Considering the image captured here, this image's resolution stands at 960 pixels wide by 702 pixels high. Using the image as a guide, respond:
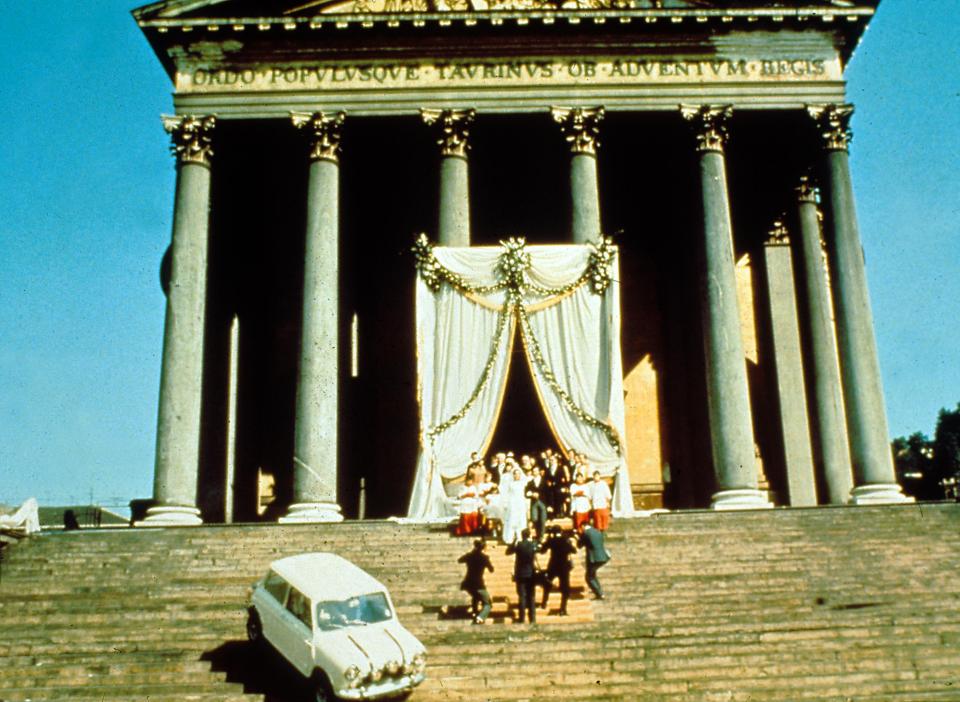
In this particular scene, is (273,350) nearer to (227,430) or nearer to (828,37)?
(227,430)

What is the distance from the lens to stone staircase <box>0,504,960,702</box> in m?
11.4

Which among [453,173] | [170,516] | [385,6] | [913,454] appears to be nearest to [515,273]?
[453,173]

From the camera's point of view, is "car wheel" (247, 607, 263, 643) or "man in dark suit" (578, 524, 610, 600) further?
"man in dark suit" (578, 524, 610, 600)

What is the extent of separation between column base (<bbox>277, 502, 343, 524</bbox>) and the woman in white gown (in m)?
5.33

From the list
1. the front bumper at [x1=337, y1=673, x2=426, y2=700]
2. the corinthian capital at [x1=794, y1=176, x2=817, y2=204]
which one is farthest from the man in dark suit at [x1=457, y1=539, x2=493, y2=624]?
the corinthian capital at [x1=794, y1=176, x2=817, y2=204]

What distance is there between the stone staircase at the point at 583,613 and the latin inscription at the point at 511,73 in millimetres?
11184

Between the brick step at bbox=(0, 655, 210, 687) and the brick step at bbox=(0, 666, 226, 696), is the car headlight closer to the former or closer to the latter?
the brick step at bbox=(0, 666, 226, 696)

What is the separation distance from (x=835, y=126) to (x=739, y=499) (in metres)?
9.59

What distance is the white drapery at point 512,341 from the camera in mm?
20406

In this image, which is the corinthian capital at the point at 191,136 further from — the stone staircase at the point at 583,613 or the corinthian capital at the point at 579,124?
the stone staircase at the point at 583,613

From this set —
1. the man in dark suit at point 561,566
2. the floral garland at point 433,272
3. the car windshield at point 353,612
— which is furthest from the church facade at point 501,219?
the car windshield at point 353,612

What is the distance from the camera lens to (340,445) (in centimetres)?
2652

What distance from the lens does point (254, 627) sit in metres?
12.5

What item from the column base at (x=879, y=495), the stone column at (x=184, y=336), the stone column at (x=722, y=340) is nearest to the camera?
the column base at (x=879, y=495)
